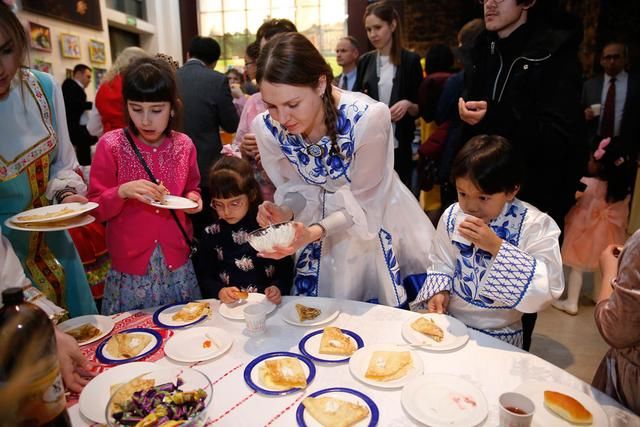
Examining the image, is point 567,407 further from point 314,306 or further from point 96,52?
point 96,52

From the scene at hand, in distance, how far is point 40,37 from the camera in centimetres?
583

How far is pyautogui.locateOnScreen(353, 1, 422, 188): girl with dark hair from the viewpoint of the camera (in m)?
3.30

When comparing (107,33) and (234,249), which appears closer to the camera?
(234,249)

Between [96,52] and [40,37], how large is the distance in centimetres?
127

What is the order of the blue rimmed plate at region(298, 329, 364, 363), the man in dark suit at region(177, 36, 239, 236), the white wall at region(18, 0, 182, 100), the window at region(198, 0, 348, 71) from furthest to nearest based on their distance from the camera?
the window at region(198, 0, 348, 71) < the white wall at region(18, 0, 182, 100) < the man in dark suit at region(177, 36, 239, 236) < the blue rimmed plate at region(298, 329, 364, 363)

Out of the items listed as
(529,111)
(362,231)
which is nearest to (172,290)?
(362,231)

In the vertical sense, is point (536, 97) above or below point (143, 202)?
above

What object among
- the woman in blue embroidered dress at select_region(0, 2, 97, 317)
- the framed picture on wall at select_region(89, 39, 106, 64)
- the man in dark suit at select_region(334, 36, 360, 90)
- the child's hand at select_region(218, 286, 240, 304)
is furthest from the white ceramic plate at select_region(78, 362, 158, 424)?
the framed picture on wall at select_region(89, 39, 106, 64)

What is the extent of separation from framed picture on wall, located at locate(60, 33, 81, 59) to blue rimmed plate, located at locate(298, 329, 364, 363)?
6.79 metres

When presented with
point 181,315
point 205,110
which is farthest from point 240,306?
point 205,110

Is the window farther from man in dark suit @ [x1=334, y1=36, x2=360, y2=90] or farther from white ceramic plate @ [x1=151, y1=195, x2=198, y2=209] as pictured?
white ceramic plate @ [x1=151, y1=195, x2=198, y2=209]

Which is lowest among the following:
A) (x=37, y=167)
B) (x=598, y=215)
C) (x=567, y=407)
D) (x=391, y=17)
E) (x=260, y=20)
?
(x=598, y=215)

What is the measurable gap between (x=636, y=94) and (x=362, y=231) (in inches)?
143

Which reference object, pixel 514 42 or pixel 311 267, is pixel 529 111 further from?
pixel 311 267
